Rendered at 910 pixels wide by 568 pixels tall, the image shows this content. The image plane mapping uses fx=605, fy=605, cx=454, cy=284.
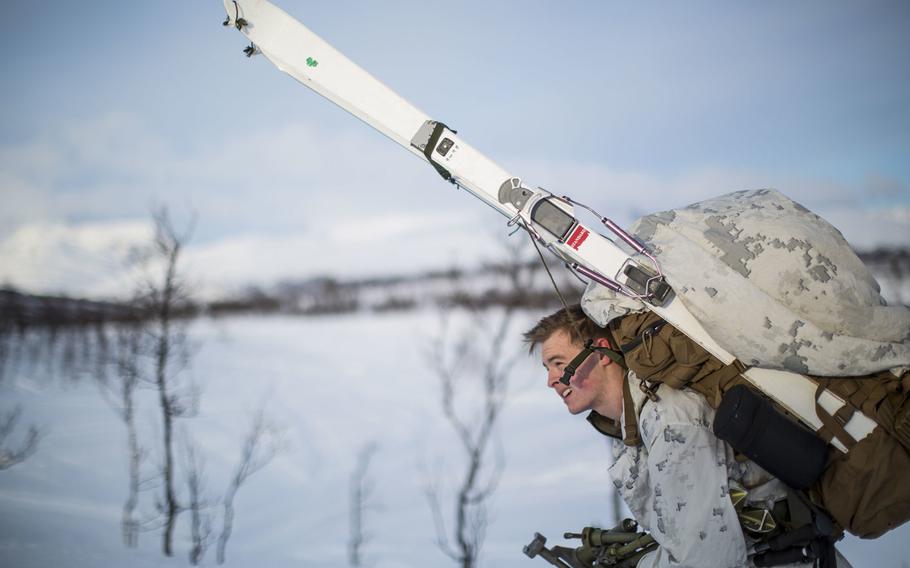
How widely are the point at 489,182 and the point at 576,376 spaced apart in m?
0.95

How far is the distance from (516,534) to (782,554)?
15.1m

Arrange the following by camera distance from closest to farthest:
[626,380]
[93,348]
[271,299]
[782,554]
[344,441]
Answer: [782,554] < [626,380] < [93,348] < [344,441] < [271,299]

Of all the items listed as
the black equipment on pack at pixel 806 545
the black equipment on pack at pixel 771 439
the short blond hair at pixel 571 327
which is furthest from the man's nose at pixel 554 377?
the black equipment on pack at pixel 806 545

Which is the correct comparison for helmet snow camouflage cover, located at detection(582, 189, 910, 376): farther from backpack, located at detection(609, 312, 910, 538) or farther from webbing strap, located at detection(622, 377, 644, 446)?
webbing strap, located at detection(622, 377, 644, 446)

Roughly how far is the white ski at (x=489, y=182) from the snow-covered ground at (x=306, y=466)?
17.1 ft

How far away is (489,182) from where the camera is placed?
249 centimetres

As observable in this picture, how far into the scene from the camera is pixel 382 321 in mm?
52438

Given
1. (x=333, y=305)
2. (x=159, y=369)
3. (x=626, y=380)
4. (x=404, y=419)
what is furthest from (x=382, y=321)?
(x=626, y=380)

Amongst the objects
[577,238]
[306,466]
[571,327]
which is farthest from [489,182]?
[306,466]

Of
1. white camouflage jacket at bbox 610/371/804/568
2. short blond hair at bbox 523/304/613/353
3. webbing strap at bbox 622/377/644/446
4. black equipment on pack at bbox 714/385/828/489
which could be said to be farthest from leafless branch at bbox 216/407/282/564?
black equipment on pack at bbox 714/385/828/489

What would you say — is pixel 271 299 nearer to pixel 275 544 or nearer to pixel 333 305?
pixel 333 305

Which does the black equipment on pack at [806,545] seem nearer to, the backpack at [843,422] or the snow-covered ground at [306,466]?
the backpack at [843,422]

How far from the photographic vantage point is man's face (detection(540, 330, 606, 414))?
8.91ft

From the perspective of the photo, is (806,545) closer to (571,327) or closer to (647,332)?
(647,332)
